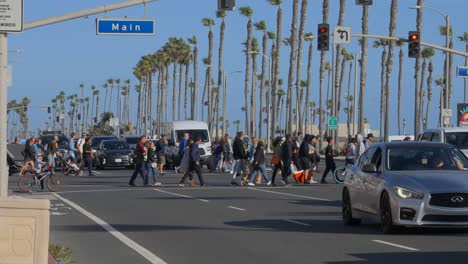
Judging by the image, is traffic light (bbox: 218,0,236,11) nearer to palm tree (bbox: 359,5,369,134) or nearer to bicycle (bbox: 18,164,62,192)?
bicycle (bbox: 18,164,62,192)

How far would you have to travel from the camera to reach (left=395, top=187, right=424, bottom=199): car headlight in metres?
18.6

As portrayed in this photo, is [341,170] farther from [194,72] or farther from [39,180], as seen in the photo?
[194,72]

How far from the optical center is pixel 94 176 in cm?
4988

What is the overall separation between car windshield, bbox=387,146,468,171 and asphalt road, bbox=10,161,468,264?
→ 3.76 feet

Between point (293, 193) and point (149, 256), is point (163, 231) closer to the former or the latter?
point (149, 256)

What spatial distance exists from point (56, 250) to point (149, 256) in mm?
1699

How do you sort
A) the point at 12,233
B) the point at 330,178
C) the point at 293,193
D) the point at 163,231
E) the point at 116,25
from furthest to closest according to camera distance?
the point at 330,178
the point at 293,193
the point at 116,25
the point at 163,231
the point at 12,233

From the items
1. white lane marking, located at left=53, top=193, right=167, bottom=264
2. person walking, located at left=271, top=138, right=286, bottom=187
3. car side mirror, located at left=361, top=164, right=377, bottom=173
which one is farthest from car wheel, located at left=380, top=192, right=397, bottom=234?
person walking, located at left=271, top=138, right=286, bottom=187

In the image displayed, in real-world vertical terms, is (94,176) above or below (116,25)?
below

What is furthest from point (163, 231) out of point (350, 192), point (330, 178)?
A: point (330, 178)

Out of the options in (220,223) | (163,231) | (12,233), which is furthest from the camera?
(220,223)

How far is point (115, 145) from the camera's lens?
59594mm

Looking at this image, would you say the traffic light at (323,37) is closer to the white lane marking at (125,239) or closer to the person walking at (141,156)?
the person walking at (141,156)

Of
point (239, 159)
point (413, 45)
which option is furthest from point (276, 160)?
point (413, 45)
